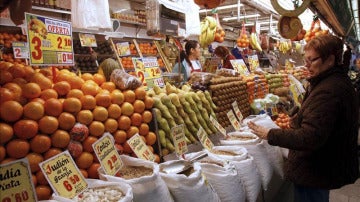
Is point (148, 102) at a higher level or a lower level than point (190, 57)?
lower

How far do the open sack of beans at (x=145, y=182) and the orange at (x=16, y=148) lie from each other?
40cm

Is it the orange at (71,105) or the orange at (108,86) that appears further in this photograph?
the orange at (108,86)

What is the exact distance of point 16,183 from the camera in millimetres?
1246

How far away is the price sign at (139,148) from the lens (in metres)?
1.88

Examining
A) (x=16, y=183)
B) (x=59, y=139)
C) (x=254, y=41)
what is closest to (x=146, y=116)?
(x=59, y=139)

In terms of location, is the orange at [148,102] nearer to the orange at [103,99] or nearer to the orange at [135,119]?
→ the orange at [135,119]

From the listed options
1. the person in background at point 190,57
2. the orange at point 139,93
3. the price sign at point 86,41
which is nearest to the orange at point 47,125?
the orange at point 139,93

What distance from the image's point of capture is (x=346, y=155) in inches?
82.7

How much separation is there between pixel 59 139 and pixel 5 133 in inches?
10.0

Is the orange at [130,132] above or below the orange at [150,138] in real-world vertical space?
above

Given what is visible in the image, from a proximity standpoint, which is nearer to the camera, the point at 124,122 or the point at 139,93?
the point at 124,122

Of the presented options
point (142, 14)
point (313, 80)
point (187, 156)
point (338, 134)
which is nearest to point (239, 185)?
point (187, 156)

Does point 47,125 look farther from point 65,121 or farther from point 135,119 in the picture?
point 135,119

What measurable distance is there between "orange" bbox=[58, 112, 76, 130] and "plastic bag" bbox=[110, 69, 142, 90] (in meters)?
0.51
